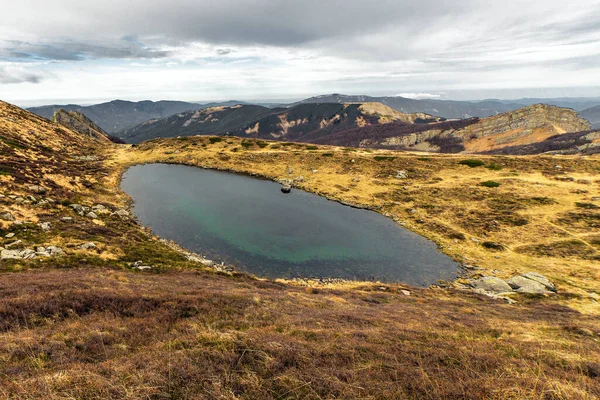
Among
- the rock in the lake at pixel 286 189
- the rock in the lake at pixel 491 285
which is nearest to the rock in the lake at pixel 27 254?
the rock in the lake at pixel 491 285

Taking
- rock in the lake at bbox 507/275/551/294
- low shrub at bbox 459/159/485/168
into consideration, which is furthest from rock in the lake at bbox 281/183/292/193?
low shrub at bbox 459/159/485/168

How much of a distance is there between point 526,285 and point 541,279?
292 centimetres

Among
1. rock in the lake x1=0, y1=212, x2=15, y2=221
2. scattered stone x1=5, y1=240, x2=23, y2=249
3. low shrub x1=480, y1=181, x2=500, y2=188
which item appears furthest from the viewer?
low shrub x1=480, y1=181, x2=500, y2=188

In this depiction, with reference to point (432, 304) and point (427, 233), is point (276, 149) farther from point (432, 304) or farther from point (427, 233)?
point (432, 304)

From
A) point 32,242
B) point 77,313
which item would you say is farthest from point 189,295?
point 32,242

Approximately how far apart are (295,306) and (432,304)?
1405cm

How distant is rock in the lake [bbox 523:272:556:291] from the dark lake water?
7679 millimetres

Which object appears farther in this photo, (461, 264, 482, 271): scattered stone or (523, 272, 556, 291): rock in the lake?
(461, 264, 482, 271): scattered stone

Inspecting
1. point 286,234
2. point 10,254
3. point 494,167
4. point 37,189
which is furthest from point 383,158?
point 10,254

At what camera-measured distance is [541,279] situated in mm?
30703

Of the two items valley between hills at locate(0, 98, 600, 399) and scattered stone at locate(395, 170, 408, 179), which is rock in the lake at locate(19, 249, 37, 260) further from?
scattered stone at locate(395, 170, 408, 179)

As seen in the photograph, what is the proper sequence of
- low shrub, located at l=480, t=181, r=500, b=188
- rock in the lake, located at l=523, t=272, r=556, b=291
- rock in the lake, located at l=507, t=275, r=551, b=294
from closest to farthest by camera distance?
rock in the lake, located at l=507, t=275, r=551, b=294 < rock in the lake, located at l=523, t=272, r=556, b=291 < low shrub, located at l=480, t=181, r=500, b=188

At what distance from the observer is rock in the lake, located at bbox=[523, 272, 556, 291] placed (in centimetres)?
2947

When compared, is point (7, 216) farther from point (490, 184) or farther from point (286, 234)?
point (490, 184)
